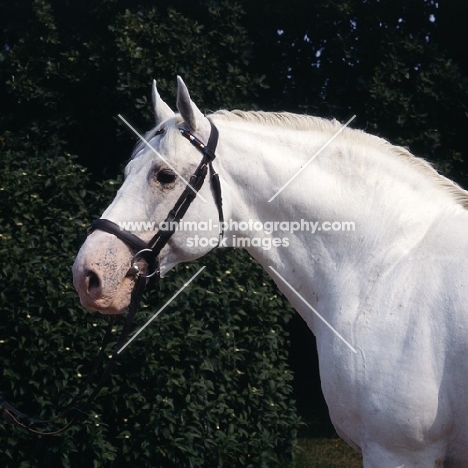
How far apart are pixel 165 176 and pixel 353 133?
820 millimetres

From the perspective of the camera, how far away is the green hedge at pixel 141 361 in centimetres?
439

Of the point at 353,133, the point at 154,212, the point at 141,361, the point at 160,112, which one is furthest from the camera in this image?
the point at 141,361

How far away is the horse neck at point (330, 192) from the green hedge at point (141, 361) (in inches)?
70.3

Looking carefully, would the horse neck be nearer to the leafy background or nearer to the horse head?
the horse head

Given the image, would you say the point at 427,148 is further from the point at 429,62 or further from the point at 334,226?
the point at 334,226

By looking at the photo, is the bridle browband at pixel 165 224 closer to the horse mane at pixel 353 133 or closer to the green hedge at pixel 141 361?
the horse mane at pixel 353 133

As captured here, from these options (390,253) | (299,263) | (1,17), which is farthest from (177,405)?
(1,17)

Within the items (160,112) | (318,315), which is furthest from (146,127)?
(318,315)

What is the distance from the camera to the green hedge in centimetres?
439

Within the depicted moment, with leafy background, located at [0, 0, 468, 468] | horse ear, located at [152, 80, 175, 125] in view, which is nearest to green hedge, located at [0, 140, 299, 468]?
leafy background, located at [0, 0, 468, 468]

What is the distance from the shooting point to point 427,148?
623 centimetres

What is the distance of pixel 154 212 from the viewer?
111 inches

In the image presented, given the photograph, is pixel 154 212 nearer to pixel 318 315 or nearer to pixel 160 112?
pixel 160 112

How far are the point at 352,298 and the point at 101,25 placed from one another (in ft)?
15.9
